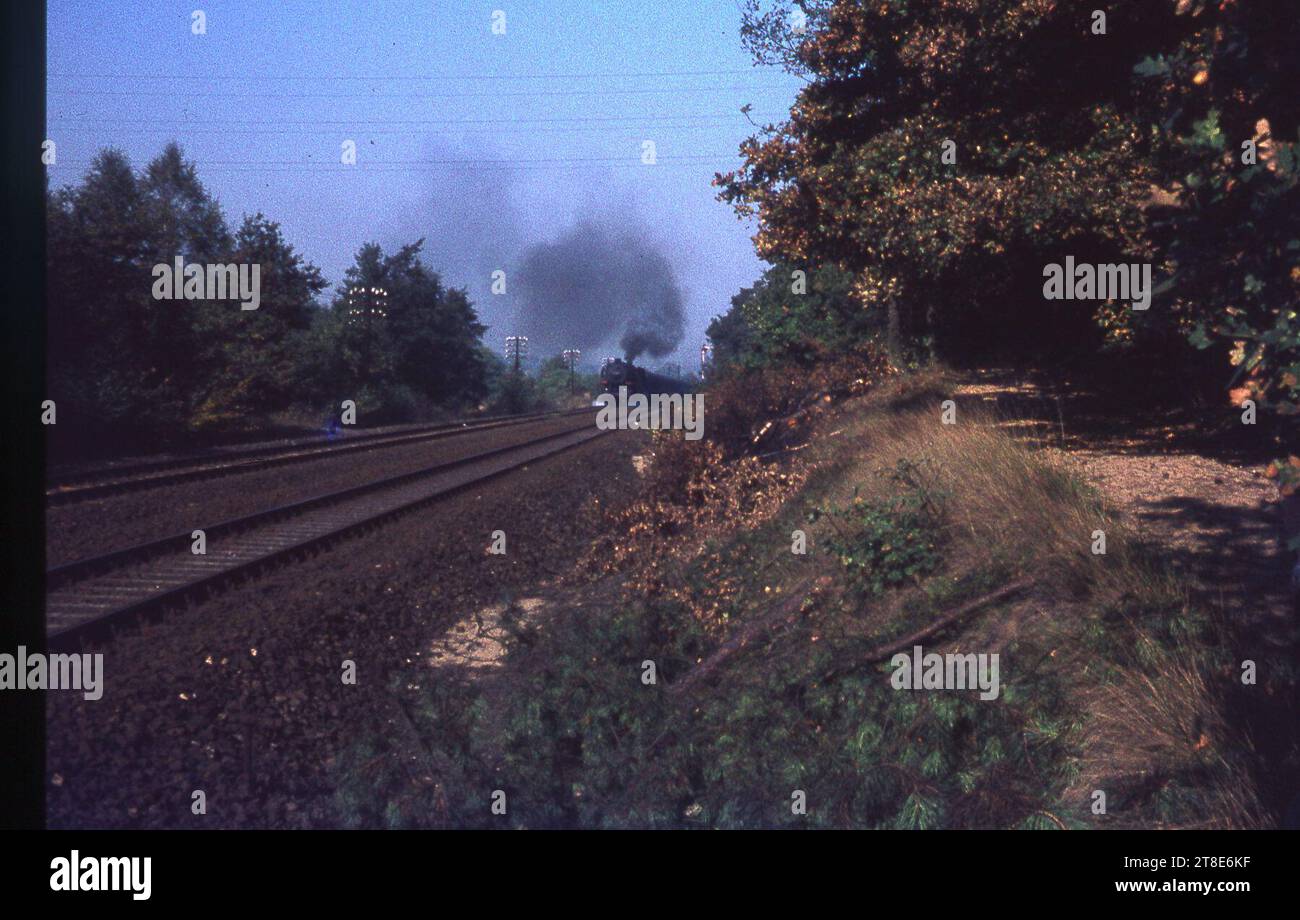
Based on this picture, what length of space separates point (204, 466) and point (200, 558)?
11097 mm

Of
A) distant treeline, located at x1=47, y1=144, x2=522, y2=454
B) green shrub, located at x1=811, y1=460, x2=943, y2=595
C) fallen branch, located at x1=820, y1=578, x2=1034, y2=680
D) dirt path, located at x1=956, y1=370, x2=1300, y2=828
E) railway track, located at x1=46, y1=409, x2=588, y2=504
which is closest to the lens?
dirt path, located at x1=956, y1=370, x2=1300, y2=828

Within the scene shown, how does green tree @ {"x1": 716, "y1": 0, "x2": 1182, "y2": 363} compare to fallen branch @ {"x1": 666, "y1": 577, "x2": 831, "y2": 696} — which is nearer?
fallen branch @ {"x1": 666, "y1": 577, "x2": 831, "y2": 696}

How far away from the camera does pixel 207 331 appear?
106 feet

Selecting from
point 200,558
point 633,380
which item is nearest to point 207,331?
point 633,380

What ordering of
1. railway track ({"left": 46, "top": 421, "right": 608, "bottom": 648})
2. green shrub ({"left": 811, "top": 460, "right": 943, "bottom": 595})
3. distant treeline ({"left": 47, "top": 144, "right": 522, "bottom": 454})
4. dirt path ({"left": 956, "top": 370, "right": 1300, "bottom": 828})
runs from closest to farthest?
dirt path ({"left": 956, "top": 370, "right": 1300, "bottom": 828}) → green shrub ({"left": 811, "top": 460, "right": 943, "bottom": 595}) → railway track ({"left": 46, "top": 421, "right": 608, "bottom": 648}) → distant treeline ({"left": 47, "top": 144, "right": 522, "bottom": 454})

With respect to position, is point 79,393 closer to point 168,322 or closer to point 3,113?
point 168,322

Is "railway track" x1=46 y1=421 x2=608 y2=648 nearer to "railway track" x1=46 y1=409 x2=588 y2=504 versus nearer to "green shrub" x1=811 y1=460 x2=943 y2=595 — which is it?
"railway track" x1=46 y1=409 x2=588 y2=504

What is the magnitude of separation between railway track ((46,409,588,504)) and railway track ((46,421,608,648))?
229cm

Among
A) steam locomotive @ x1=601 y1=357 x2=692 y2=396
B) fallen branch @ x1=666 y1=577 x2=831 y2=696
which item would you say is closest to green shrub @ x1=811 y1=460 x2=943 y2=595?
fallen branch @ x1=666 y1=577 x2=831 y2=696

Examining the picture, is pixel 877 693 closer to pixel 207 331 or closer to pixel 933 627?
pixel 933 627

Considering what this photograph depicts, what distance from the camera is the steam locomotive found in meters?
41.6

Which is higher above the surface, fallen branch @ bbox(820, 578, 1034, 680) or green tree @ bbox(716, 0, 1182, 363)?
green tree @ bbox(716, 0, 1182, 363)

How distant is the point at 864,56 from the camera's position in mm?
12438
